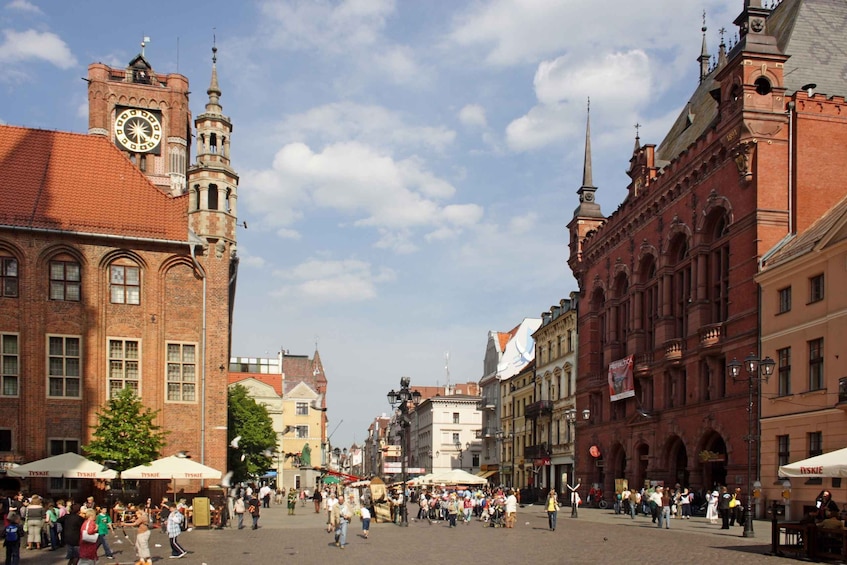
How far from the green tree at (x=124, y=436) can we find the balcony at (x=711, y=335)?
22.8 m

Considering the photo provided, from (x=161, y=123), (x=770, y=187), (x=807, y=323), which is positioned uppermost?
(x=161, y=123)

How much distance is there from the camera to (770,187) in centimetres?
3731

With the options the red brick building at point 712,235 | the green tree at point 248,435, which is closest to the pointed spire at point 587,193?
the red brick building at point 712,235

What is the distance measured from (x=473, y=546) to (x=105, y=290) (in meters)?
22.1

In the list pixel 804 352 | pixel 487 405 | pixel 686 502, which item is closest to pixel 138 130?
pixel 487 405

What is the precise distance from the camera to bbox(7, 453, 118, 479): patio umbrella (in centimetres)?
3216

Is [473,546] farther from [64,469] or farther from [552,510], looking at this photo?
[64,469]

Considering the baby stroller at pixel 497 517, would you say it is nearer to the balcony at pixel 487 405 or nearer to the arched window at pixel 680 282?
the arched window at pixel 680 282

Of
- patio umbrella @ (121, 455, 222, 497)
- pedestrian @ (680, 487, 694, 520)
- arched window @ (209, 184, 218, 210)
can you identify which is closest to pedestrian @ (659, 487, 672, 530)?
pedestrian @ (680, 487, 694, 520)

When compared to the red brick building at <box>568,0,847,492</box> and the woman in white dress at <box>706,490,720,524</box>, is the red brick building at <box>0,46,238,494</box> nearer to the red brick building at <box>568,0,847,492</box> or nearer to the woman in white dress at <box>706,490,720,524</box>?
the woman in white dress at <box>706,490,720,524</box>

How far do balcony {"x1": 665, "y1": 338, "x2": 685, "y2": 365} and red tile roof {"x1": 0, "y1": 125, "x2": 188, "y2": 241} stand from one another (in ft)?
74.6

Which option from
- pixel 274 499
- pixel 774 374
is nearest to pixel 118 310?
pixel 774 374

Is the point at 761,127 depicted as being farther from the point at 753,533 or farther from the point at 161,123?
the point at 161,123

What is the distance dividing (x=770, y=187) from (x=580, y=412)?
25.5 m
